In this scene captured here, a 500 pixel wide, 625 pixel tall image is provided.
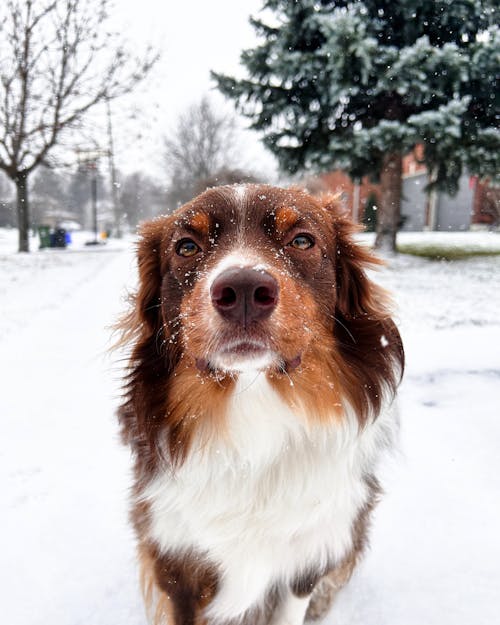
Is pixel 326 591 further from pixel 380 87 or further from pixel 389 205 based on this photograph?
pixel 389 205

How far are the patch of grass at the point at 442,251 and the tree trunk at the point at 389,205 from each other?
1.46 metres

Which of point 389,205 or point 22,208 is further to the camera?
point 22,208

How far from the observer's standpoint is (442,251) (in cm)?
1561

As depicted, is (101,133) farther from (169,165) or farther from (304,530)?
(304,530)

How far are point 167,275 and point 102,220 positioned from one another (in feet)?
288

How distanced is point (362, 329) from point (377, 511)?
141 cm

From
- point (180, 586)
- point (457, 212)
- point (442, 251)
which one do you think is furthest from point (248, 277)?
point (457, 212)

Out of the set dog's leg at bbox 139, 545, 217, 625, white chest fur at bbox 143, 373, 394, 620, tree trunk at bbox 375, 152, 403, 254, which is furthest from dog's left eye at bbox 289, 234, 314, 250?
tree trunk at bbox 375, 152, 403, 254

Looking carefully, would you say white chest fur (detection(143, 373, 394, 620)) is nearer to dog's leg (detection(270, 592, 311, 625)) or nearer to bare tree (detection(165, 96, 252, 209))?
dog's leg (detection(270, 592, 311, 625))

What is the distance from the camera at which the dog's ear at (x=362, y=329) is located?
2.17 meters

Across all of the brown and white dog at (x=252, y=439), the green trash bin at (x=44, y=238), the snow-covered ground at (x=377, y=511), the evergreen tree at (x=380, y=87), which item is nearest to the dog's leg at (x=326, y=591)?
the snow-covered ground at (x=377, y=511)

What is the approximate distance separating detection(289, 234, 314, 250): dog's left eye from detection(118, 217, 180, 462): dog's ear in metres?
Answer: 0.66

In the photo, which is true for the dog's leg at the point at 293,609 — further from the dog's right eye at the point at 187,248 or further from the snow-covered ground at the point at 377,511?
the dog's right eye at the point at 187,248

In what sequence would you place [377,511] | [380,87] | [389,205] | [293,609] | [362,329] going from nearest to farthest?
[293,609] < [362,329] < [377,511] < [380,87] < [389,205]
